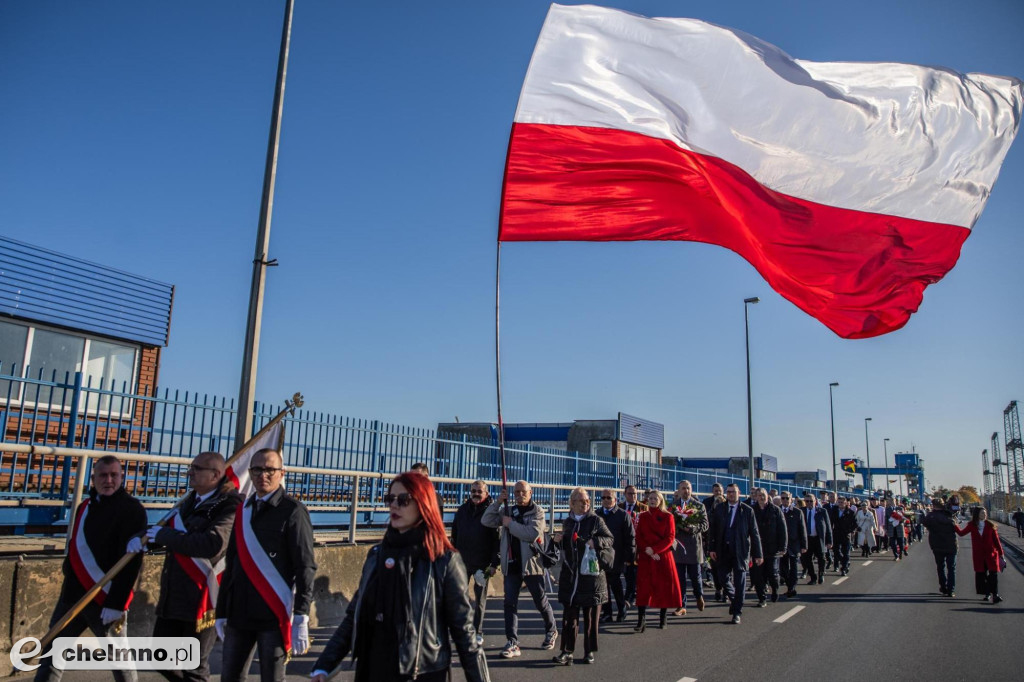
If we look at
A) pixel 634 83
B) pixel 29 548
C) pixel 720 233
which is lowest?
pixel 29 548

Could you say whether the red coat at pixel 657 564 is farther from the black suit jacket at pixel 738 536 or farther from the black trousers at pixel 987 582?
the black trousers at pixel 987 582

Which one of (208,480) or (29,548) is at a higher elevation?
(208,480)

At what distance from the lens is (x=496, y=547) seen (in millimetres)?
8883

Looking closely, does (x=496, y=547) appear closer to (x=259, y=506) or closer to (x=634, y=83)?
(x=259, y=506)

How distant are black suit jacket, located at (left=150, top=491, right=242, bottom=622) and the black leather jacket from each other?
1423 millimetres

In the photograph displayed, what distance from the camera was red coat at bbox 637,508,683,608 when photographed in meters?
10.3

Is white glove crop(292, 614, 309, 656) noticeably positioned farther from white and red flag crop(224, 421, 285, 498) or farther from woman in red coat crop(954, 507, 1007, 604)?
woman in red coat crop(954, 507, 1007, 604)

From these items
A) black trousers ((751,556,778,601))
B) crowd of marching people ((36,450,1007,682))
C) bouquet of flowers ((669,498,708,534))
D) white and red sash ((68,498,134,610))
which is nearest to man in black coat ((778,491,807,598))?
black trousers ((751,556,778,601))

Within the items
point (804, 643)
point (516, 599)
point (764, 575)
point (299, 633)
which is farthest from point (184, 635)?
point (764, 575)

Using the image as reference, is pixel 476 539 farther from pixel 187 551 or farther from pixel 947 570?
pixel 947 570

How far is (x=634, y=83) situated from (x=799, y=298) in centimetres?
239

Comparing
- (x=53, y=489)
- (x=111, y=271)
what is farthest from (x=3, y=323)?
(x=53, y=489)

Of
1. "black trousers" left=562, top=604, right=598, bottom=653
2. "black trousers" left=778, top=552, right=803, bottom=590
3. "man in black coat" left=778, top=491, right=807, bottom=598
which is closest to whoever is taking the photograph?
"black trousers" left=562, top=604, right=598, bottom=653

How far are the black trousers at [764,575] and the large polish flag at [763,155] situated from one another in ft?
21.1
